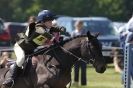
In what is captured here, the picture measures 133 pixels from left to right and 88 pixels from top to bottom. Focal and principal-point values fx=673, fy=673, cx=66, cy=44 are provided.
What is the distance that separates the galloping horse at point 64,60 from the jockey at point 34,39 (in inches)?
5.8

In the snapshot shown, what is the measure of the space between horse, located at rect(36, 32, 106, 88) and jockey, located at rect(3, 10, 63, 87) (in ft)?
0.89

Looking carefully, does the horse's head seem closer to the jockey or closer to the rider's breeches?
the jockey

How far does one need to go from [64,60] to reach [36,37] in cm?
66

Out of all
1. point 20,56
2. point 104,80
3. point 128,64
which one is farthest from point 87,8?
point 20,56

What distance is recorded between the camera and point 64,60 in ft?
40.1

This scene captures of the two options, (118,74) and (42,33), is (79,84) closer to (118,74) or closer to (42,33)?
(118,74)

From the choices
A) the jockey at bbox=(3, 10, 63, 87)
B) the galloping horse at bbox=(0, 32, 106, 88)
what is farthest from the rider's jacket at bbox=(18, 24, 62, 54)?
the galloping horse at bbox=(0, 32, 106, 88)

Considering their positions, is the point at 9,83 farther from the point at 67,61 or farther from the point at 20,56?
the point at 67,61

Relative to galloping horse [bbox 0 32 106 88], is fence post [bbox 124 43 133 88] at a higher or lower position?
lower

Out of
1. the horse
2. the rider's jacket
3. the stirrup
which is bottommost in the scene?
the stirrup

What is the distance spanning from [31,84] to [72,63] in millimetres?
837

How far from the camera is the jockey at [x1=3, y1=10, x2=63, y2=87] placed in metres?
12.1

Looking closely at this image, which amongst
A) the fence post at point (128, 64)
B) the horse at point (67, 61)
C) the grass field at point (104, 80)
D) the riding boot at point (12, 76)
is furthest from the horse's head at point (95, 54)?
the grass field at point (104, 80)

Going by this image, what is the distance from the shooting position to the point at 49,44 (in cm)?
1242
